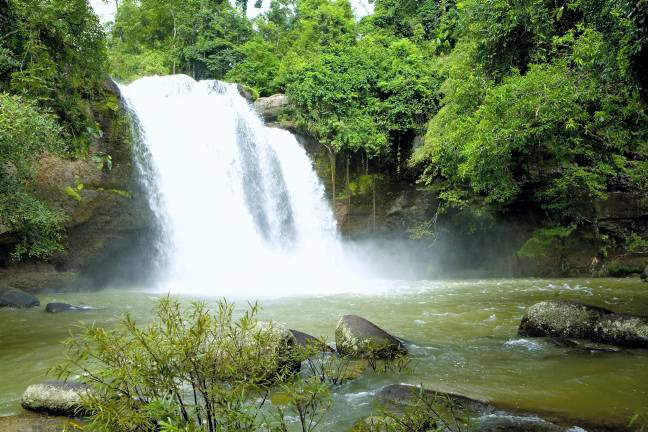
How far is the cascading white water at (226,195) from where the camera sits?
17312 mm

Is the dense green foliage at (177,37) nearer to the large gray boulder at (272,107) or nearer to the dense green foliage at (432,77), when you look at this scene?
the dense green foliage at (432,77)

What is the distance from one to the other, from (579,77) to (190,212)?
1376 centimetres

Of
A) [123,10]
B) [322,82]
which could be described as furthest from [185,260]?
[123,10]

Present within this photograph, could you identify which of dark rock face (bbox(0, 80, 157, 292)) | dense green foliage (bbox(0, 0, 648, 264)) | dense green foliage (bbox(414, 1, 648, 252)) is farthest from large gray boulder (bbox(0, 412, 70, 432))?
dark rock face (bbox(0, 80, 157, 292))

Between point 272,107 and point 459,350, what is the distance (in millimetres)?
17009

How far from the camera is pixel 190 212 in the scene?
1778 centimetres

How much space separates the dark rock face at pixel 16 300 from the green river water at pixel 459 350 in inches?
21.2

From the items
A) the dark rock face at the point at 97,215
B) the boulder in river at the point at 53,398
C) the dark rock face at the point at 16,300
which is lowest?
the boulder in river at the point at 53,398

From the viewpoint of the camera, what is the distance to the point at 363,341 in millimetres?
6574

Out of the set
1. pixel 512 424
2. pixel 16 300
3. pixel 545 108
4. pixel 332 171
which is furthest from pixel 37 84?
pixel 332 171

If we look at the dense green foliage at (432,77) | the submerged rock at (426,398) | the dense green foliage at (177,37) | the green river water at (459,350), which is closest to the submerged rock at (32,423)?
Result: the green river water at (459,350)

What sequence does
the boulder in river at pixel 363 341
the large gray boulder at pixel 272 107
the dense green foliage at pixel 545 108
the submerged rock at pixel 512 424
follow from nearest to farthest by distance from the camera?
the submerged rock at pixel 512 424
the dense green foliage at pixel 545 108
the boulder in river at pixel 363 341
the large gray boulder at pixel 272 107

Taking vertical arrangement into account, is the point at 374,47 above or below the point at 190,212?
above

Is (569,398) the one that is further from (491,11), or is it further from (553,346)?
(491,11)
